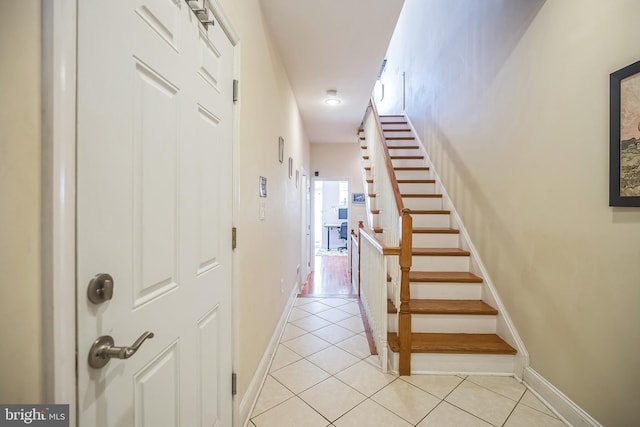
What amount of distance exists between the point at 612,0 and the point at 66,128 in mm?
2312

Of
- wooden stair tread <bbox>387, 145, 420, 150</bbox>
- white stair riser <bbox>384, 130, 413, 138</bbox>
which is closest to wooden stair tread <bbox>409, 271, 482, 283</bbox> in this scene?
wooden stair tread <bbox>387, 145, 420, 150</bbox>

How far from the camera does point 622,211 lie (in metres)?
1.36

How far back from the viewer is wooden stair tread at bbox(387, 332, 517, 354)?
81.9 inches

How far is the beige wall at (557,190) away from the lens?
1382 millimetres

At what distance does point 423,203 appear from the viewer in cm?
355

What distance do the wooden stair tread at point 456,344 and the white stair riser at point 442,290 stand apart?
355 millimetres

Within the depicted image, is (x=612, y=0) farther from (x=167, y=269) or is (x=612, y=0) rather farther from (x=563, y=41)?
(x=167, y=269)

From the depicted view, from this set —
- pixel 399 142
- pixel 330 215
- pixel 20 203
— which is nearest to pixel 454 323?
pixel 20 203

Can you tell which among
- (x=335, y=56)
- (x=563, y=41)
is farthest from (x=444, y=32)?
(x=563, y=41)

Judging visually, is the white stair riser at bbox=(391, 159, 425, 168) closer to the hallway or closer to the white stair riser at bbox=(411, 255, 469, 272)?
the white stair riser at bbox=(411, 255, 469, 272)

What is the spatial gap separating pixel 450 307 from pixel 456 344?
311mm

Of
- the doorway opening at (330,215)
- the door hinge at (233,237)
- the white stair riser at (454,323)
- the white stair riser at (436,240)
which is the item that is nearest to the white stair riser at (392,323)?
the white stair riser at (454,323)

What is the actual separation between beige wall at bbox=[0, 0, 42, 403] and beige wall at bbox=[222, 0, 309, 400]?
3.21 ft

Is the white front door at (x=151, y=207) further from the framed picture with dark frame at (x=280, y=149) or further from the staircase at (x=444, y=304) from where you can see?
the staircase at (x=444, y=304)
